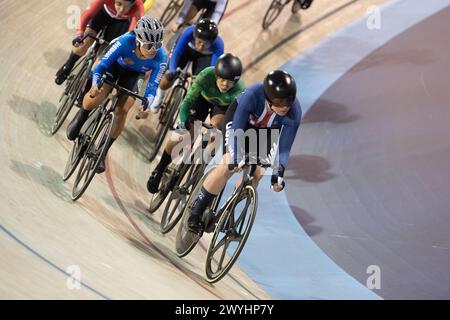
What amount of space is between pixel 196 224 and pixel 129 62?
5.11 ft

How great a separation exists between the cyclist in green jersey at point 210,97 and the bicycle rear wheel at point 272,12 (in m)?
5.25

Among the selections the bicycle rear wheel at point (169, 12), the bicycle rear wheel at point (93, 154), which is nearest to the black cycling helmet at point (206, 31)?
the bicycle rear wheel at point (93, 154)

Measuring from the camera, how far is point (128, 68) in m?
7.03

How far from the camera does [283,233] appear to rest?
25.7 ft

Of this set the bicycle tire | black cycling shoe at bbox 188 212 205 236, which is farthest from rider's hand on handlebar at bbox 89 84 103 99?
black cycling shoe at bbox 188 212 205 236

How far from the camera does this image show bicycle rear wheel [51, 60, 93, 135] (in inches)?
312

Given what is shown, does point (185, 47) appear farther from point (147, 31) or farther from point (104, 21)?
point (147, 31)

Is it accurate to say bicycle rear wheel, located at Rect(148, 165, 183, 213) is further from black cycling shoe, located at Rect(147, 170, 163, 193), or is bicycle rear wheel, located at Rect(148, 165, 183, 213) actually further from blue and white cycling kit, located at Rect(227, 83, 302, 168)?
blue and white cycling kit, located at Rect(227, 83, 302, 168)

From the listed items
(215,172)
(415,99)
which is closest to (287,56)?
(415,99)

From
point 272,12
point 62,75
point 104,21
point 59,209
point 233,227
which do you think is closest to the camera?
point 233,227

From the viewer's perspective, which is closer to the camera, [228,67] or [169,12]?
[228,67]

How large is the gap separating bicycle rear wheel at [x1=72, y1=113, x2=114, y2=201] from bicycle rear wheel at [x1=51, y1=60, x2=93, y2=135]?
114 cm

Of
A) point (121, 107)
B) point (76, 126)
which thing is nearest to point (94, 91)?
point (121, 107)

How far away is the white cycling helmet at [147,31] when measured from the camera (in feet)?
21.5
